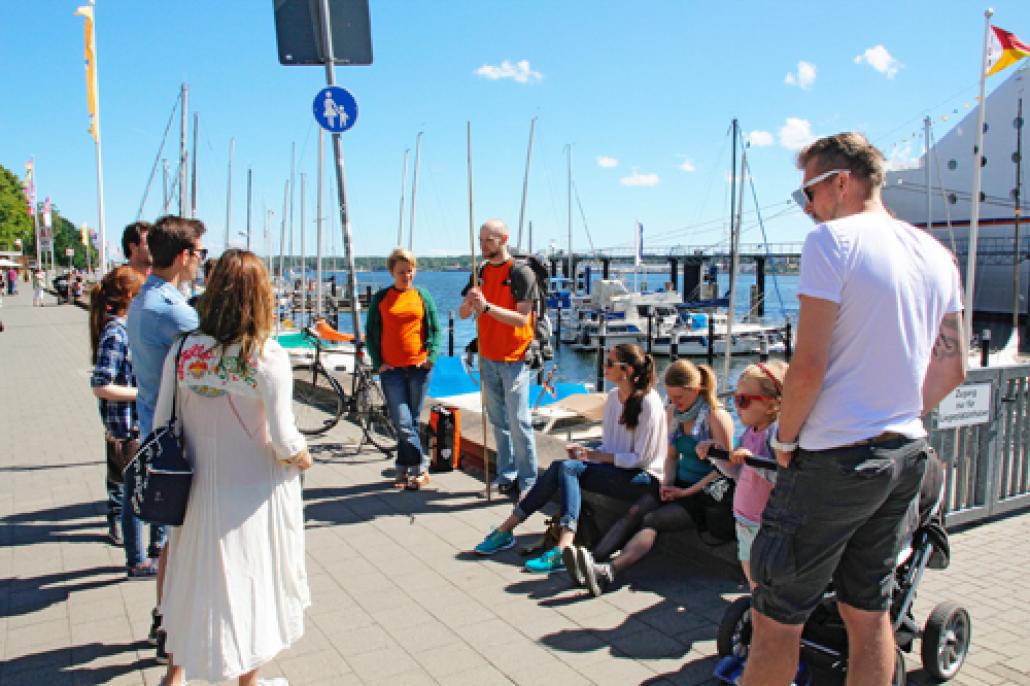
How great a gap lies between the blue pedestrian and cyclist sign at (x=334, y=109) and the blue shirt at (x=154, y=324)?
425 cm

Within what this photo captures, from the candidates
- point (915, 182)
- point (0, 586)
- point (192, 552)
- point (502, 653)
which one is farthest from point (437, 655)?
point (915, 182)

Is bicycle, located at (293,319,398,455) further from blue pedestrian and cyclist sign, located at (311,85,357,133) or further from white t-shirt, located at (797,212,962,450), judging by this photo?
white t-shirt, located at (797,212,962,450)

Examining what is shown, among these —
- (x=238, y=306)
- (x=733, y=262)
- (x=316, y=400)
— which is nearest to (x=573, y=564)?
(x=238, y=306)

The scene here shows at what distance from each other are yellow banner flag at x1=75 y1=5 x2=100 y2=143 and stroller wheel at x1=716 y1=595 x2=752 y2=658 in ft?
57.3

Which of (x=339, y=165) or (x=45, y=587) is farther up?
(x=339, y=165)

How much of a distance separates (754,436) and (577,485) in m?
1.39

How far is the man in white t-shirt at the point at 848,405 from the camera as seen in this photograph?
90.1 inches

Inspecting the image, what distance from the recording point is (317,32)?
24.7ft

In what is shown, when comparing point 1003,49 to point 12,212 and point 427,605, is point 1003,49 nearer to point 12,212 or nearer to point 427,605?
point 427,605

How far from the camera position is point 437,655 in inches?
142

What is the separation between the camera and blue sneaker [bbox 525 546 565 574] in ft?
15.0

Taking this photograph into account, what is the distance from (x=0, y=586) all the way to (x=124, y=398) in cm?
132

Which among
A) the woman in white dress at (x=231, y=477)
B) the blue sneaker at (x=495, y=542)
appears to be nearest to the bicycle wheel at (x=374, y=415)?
the blue sneaker at (x=495, y=542)

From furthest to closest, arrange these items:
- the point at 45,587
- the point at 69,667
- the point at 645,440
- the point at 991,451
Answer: the point at 991,451
the point at 645,440
the point at 45,587
the point at 69,667
